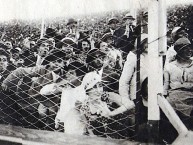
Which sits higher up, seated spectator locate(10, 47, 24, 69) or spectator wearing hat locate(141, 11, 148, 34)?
spectator wearing hat locate(141, 11, 148, 34)

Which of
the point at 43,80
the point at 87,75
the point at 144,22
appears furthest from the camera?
the point at 43,80

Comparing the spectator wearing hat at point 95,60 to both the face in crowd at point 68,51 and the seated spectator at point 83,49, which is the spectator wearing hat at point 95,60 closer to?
the seated spectator at point 83,49

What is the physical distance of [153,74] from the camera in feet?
8.29

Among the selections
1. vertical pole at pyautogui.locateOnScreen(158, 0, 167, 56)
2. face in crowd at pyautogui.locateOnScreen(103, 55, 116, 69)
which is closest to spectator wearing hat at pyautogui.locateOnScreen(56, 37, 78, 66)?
face in crowd at pyautogui.locateOnScreen(103, 55, 116, 69)

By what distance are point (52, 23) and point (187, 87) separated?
65.7 inches

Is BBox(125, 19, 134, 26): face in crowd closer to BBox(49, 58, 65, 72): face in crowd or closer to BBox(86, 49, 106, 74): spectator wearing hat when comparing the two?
BBox(86, 49, 106, 74): spectator wearing hat

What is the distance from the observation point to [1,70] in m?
3.39

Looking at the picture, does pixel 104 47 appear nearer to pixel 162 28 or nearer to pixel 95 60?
pixel 95 60

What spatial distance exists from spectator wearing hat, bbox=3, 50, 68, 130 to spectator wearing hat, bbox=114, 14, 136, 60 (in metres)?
0.68

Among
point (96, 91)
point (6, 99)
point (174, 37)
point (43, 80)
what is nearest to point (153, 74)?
point (174, 37)

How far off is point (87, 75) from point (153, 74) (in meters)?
0.73

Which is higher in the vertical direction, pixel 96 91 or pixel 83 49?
pixel 83 49

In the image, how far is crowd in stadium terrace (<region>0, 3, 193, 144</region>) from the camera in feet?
8.19

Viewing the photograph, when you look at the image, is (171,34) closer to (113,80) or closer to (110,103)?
(113,80)
